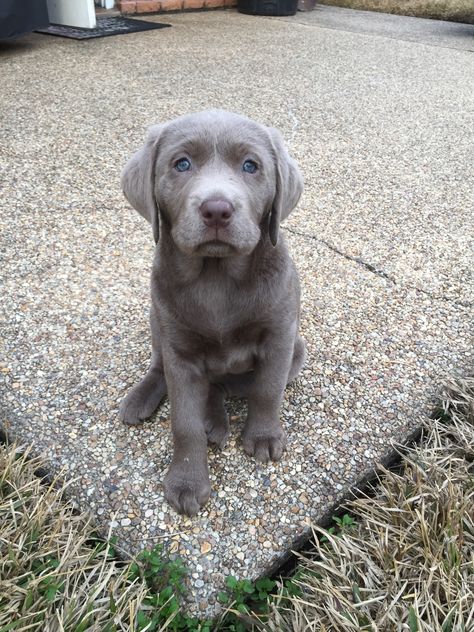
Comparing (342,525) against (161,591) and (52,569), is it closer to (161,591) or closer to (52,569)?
(161,591)

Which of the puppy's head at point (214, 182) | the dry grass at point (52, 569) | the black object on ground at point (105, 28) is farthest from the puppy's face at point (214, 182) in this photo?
the black object on ground at point (105, 28)

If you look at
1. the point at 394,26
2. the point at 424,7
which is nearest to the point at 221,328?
the point at 394,26

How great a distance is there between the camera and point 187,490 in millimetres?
2186

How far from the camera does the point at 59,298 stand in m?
3.23

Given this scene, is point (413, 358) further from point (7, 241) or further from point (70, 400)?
point (7, 241)

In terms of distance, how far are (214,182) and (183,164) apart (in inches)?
7.7

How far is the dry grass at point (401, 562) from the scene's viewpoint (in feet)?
5.94

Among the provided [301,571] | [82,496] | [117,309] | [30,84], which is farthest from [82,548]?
[30,84]

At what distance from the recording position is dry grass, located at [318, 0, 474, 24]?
12766 mm

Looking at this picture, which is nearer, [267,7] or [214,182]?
[214,182]

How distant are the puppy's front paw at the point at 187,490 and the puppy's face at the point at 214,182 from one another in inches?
32.6

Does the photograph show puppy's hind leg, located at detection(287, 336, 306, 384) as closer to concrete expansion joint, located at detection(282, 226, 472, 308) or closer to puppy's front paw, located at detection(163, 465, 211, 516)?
puppy's front paw, located at detection(163, 465, 211, 516)

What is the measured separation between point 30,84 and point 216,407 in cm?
505

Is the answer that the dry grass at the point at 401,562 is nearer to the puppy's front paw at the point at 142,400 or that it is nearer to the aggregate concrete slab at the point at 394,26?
the puppy's front paw at the point at 142,400
